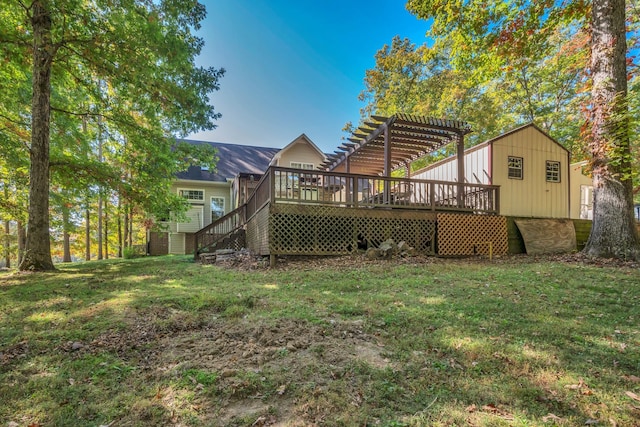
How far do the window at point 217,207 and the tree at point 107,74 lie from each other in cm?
1055

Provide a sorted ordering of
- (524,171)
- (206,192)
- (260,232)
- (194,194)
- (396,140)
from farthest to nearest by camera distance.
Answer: (206,192) < (194,194) < (524,171) < (396,140) < (260,232)

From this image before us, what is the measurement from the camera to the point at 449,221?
9172 mm

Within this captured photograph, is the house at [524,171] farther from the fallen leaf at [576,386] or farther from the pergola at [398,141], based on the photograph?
the fallen leaf at [576,386]

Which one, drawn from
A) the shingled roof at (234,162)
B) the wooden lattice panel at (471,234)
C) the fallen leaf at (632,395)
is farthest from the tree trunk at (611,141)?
the shingled roof at (234,162)

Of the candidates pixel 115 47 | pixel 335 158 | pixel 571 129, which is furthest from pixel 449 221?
pixel 571 129

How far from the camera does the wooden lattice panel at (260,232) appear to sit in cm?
811

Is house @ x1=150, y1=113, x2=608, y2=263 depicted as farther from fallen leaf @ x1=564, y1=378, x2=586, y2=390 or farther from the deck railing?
fallen leaf @ x1=564, y1=378, x2=586, y2=390

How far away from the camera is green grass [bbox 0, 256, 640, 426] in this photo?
187 cm

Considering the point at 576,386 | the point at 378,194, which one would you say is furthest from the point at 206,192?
the point at 576,386

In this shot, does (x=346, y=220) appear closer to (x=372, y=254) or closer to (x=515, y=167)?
(x=372, y=254)

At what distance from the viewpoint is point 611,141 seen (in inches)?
278

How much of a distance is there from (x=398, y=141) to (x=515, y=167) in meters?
4.54

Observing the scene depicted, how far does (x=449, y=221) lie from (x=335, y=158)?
252 inches

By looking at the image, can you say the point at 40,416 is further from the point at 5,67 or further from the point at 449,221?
the point at 5,67
